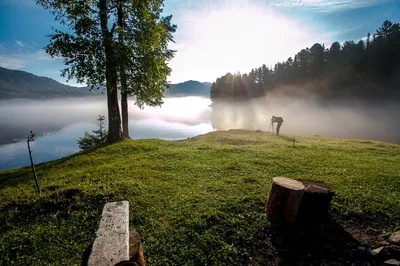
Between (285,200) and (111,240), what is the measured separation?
5070mm

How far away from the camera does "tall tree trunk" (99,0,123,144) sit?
1516 centimetres

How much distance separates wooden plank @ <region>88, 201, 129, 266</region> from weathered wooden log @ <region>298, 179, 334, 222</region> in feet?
17.2

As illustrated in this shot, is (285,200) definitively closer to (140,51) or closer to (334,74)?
(140,51)

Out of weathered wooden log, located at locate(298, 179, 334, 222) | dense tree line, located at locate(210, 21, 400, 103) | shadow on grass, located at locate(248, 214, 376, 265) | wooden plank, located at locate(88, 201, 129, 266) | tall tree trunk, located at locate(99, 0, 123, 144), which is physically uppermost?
dense tree line, located at locate(210, 21, 400, 103)

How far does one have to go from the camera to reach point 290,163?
12.7 metres

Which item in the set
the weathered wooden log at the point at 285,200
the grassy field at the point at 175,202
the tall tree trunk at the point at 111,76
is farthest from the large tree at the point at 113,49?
the weathered wooden log at the point at 285,200

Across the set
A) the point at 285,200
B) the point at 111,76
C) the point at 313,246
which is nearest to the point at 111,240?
the point at 285,200

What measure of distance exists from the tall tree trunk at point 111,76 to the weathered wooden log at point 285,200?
48.1 ft

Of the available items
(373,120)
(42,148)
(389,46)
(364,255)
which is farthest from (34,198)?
(389,46)

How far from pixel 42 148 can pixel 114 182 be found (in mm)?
62565

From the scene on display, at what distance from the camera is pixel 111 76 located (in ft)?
51.8

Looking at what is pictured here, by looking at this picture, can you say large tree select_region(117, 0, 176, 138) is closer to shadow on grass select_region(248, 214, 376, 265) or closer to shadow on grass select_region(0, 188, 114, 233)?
shadow on grass select_region(0, 188, 114, 233)

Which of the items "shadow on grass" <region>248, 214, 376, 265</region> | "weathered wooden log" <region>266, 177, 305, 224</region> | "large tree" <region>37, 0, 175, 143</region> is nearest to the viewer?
"shadow on grass" <region>248, 214, 376, 265</region>

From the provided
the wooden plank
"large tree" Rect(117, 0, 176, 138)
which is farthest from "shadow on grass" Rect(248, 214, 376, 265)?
"large tree" Rect(117, 0, 176, 138)
